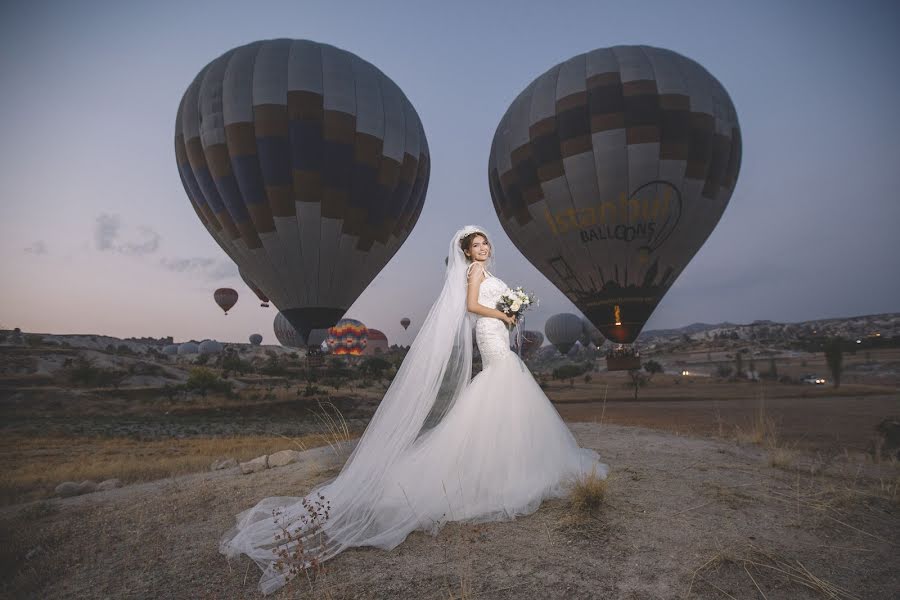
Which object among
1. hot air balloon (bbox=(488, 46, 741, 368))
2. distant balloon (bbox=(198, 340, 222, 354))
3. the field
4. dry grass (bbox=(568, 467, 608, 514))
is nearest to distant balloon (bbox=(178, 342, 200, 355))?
distant balloon (bbox=(198, 340, 222, 354))

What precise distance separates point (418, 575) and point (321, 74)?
66.8 ft

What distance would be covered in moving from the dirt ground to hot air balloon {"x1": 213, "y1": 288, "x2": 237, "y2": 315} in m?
54.2

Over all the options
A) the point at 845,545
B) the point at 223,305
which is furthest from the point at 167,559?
the point at 223,305

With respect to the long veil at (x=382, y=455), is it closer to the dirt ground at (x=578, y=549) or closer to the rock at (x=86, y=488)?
the dirt ground at (x=578, y=549)

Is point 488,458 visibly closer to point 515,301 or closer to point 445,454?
point 445,454

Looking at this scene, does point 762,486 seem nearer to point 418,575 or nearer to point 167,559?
point 418,575

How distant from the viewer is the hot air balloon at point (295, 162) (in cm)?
1789

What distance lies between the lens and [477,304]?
4.91 m

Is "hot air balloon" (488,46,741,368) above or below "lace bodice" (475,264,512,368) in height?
above

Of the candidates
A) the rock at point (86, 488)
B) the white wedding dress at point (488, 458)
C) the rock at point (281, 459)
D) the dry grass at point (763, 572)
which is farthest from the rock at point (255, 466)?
the dry grass at point (763, 572)

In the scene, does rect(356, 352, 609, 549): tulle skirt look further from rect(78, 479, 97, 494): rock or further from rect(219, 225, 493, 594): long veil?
rect(78, 479, 97, 494): rock

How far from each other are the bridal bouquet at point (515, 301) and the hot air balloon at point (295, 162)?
1540 cm

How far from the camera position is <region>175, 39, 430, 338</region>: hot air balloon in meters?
17.9

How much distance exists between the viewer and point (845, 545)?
3.18 meters
